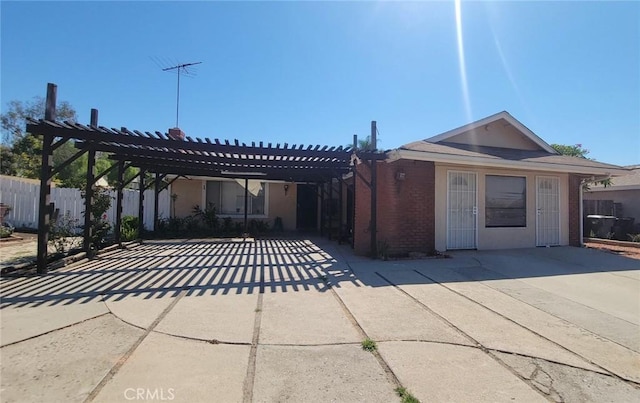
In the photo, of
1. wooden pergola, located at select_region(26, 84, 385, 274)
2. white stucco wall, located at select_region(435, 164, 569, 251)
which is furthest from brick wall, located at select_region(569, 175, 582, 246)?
wooden pergola, located at select_region(26, 84, 385, 274)

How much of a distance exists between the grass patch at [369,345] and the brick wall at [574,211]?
10157 millimetres

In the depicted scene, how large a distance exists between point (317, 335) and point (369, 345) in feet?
1.99

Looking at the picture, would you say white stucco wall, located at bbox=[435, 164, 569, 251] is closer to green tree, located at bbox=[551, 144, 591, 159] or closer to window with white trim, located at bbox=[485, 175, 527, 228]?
window with white trim, located at bbox=[485, 175, 527, 228]

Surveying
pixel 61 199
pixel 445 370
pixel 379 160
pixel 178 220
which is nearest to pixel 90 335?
pixel 445 370

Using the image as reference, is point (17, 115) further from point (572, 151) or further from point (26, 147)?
point (572, 151)

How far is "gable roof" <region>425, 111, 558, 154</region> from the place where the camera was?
10484mm

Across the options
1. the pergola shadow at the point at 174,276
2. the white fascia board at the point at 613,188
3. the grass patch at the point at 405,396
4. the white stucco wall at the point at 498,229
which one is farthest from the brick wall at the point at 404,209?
the white fascia board at the point at 613,188

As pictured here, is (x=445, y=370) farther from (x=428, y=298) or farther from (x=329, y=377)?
(x=428, y=298)

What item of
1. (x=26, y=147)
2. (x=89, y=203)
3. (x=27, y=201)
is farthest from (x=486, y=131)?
(x=26, y=147)

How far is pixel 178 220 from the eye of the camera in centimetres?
1407

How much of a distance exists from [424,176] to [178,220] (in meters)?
10.5

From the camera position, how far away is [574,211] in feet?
34.1

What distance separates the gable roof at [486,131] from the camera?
10.5 metres

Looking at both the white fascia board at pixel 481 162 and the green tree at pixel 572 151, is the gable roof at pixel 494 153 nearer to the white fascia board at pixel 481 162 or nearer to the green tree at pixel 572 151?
the white fascia board at pixel 481 162
